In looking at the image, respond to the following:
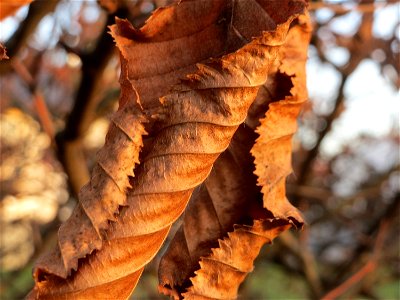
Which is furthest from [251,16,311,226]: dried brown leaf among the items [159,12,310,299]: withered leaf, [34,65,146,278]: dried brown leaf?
[34,65,146,278]: dried brown leaf

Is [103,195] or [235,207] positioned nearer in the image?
[103,195]

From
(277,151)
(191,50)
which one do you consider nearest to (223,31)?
(191,50)

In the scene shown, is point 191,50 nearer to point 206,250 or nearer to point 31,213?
point 206,250

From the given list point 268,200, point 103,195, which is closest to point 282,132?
point 268,200

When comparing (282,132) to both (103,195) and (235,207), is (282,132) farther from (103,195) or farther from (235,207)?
(103,195)

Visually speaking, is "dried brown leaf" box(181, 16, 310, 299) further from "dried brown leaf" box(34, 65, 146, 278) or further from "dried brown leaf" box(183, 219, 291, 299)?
"dried brown leaf" box(34, 65, 146, 278)

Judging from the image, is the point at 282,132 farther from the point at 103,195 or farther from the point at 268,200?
the point at 103,195

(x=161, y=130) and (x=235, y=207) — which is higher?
(x=161, y=130)

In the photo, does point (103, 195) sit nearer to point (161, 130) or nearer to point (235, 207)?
point (161, 130)

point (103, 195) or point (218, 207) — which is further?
point (218, 207)
